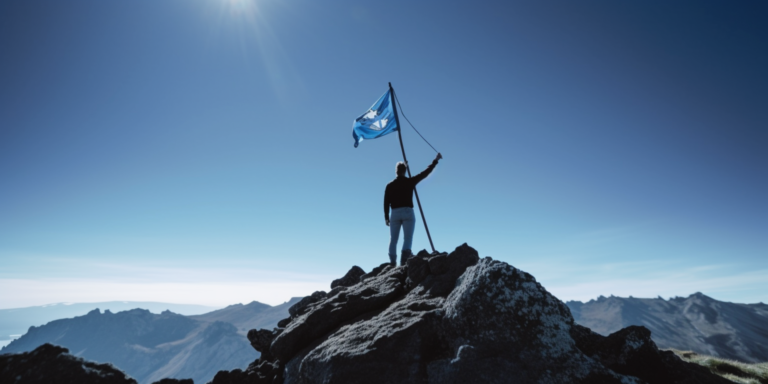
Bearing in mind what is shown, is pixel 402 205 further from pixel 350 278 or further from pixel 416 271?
pixel 350 278

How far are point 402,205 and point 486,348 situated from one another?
9.23 meters

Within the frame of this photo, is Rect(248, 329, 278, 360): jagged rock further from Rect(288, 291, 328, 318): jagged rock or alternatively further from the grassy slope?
the grassy slope

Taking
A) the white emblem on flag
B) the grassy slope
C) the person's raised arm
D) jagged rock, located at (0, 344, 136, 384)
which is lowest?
the grassy slope

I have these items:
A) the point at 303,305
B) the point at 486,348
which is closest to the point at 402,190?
the point at 303,305

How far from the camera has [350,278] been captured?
19.2m

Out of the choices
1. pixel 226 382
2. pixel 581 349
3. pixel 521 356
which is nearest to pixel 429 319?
pixel 521 356

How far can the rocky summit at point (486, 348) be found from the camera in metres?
6.71

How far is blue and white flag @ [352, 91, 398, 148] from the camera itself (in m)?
23.8

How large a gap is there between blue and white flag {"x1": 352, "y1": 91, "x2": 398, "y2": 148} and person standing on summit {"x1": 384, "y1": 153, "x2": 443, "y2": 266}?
7847 mm

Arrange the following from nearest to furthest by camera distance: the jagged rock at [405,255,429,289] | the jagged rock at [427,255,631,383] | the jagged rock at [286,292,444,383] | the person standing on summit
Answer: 1. the jagged rock at [427,255,631,383]
2. the jagged rock at [286,292,444,383]
3. the jagged rock at [405,255,429,289]
4. the person standing on summit

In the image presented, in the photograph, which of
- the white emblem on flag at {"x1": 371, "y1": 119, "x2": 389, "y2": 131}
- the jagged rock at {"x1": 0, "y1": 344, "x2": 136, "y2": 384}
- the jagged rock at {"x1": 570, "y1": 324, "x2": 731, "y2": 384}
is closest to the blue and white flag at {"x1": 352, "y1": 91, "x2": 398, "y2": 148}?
the white emblem on flag at {"x1": 371, "y1": 119, "x2": 389, "y2": 131}

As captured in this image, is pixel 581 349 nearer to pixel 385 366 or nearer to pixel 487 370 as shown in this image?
pixel 487 370

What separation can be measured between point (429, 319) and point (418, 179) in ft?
28.9

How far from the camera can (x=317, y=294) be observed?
1739 cm
